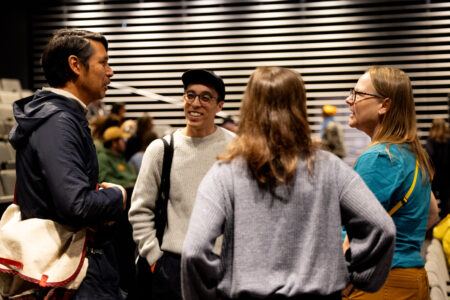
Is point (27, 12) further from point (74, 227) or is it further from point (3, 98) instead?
point (74, 227)

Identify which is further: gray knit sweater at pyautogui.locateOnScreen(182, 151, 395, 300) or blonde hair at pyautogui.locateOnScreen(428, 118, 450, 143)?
blonde hair at pyautogui.locateOnScreen(428, 118, 450, 143)

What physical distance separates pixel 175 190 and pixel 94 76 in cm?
76

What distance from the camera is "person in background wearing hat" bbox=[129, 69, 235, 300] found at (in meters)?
3.09

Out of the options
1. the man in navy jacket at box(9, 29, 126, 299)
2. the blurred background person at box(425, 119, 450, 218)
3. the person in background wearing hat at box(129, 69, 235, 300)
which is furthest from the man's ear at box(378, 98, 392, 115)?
the blurred background person at box(425, 119, 450, 218)

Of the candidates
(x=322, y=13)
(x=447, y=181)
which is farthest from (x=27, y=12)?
(x=447, y=181)

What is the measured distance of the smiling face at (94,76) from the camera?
8.28 ft

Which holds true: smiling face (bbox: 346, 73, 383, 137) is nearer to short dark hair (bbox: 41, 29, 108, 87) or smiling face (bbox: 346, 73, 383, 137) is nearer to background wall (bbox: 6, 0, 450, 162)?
short dark hair (bbox: 41, 29, 108, 87)

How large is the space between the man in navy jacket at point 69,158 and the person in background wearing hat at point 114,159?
4108 mm

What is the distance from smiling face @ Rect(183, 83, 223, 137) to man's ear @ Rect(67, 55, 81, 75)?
2.60ft

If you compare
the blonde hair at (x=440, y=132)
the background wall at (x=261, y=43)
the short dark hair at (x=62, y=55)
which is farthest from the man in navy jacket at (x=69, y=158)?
the background wall at (x=261, y=43)

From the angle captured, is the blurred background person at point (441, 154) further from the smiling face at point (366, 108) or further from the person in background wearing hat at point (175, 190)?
the smiling face at point (366, 108)

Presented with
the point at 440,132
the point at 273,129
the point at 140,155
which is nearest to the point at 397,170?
the point at 273,129

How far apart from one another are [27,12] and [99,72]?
10266 millimetres

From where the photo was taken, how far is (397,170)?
2.44 meters
